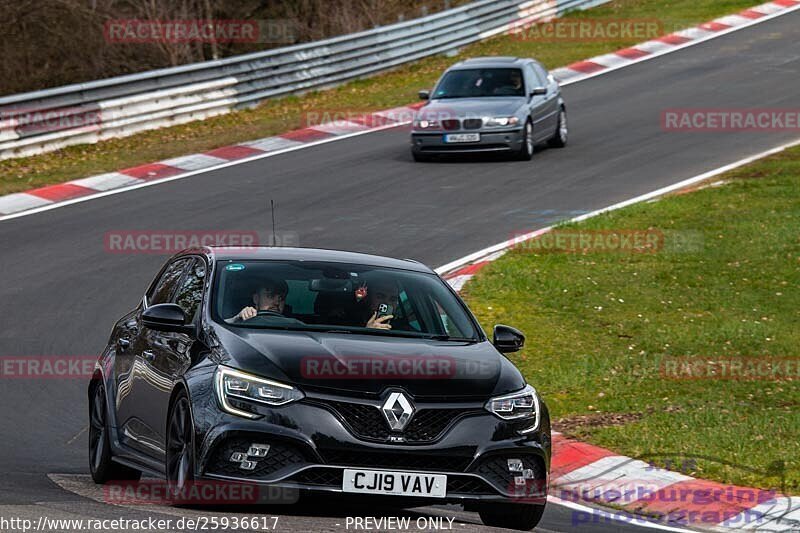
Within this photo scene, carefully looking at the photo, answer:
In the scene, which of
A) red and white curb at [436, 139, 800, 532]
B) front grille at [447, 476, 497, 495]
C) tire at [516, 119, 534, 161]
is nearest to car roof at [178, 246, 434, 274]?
red and white curb at [436, 139, 800, 532]

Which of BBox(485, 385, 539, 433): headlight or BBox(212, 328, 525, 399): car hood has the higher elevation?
→ BBox(212, 328, 525, 399): car hood

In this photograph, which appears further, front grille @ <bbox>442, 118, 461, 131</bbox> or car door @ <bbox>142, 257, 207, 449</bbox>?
front grille @ <bbox>442, 118, 461, 131</bbox>

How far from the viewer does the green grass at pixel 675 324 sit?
1070cm

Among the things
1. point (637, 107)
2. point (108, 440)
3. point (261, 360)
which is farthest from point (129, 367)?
point (637, 107)

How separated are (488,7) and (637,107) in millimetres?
8637

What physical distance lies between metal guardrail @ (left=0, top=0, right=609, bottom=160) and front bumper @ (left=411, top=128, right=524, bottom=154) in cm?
548

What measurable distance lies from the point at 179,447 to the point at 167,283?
→ 1.98 m

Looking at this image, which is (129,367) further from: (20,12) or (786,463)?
(20,12)

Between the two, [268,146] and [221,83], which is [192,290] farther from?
[221,83]

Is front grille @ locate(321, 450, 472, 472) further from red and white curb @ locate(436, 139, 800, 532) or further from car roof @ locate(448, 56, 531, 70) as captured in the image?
car roof @ locate(448, 56, 531, 70)

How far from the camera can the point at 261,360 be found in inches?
300

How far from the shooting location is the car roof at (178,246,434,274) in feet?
29.6

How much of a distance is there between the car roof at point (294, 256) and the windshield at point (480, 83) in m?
15.4

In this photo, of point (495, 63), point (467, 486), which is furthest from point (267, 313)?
point (495, 63)
